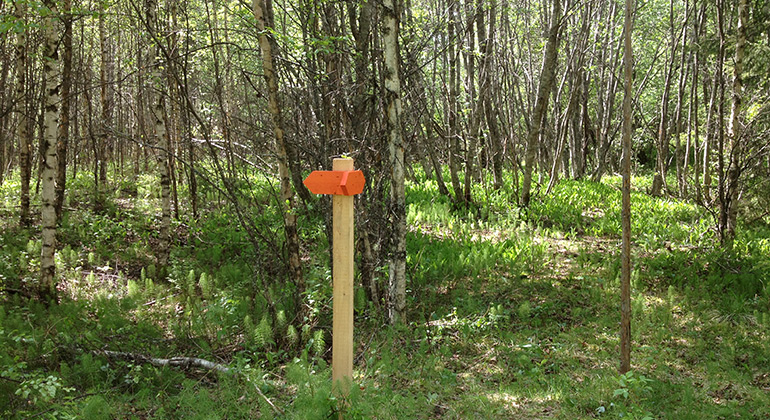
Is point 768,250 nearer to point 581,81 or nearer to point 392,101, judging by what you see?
point 392,101

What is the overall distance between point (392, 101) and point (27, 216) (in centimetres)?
764

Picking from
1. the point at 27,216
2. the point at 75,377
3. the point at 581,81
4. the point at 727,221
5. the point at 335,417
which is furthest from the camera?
the point at 581,81

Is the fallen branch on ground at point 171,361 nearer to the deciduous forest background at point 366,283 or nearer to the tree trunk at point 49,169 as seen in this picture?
the deciduous forest background at point 366,283

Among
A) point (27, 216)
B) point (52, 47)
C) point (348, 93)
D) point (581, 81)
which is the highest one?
point (581, 81)

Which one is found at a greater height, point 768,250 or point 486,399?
point 768,250

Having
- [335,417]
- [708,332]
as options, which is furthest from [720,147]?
[335,417]

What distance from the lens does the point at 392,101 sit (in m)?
4.27

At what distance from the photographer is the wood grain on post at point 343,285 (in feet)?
9.24

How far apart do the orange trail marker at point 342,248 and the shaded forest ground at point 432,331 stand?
0.17 metres

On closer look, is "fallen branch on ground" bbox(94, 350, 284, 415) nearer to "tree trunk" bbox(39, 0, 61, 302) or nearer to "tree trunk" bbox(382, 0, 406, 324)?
"tree trunk" bbox(382, 0, 406, 324)

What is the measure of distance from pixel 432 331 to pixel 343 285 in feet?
7.60

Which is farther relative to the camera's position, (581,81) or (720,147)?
(581,81)

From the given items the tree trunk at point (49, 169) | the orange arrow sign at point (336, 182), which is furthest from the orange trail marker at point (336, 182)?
the tree trunk at point (49, 169)

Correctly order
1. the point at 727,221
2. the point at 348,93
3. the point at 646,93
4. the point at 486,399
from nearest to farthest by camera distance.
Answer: the point at 486,399 → the point at 348,93 → the point at 727,221 → the point at 646,93
